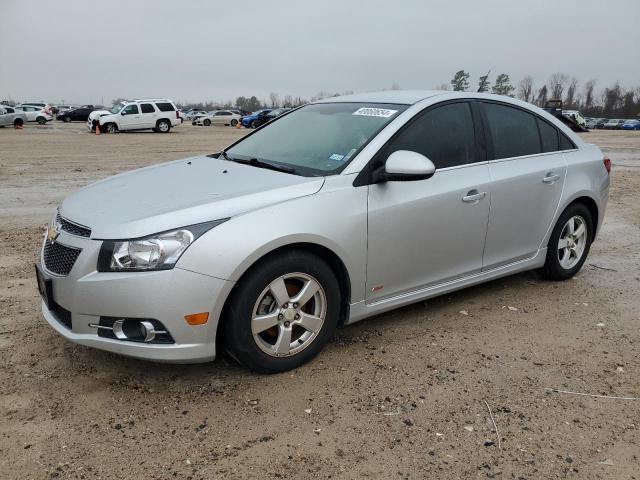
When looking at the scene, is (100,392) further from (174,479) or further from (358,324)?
(358,324)

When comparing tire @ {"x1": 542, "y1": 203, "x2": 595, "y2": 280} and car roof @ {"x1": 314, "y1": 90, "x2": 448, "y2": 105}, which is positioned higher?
car roof @ {"x1": 314, "y1": 90, "x2": 448, "y2": 105}

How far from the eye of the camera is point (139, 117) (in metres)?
31.6

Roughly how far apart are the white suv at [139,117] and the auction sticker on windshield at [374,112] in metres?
29.8

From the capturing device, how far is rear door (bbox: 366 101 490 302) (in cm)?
361

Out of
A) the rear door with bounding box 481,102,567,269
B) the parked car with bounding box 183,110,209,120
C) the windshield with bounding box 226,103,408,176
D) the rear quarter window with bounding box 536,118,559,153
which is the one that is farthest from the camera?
the parked car with bounding box 183,110,209,120

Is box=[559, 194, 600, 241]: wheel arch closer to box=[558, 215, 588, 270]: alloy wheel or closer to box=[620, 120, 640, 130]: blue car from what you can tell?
box=[558, 215, 588, 270]: alloy wheel

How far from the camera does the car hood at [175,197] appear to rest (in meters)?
2.96

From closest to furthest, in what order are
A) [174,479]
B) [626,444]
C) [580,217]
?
[174,479] < [626,444] < [580,217]

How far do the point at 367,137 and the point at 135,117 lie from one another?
3033cm

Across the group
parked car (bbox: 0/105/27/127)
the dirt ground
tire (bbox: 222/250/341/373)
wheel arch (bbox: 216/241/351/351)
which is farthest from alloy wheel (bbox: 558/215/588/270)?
parked car (bbox: 0/105/27/127)

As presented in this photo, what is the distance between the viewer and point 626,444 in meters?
2.76

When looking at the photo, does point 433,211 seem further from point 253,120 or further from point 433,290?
point 253,120

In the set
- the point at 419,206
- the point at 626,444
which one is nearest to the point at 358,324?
the point at 419,206

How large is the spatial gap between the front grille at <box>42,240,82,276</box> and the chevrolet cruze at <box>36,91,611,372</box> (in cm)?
1
